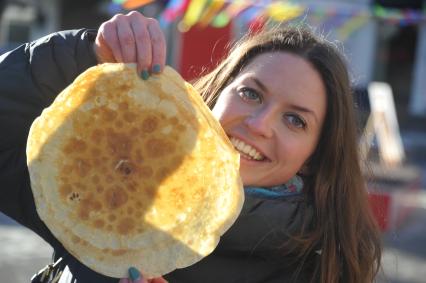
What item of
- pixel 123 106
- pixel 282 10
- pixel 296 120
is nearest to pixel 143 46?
pixel 123 106

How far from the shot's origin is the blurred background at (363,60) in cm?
589

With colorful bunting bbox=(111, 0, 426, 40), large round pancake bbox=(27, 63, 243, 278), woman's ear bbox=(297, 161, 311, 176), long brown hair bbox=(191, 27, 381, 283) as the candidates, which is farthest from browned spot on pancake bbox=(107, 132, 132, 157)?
colorful bunting bbox=(111, 0, 426, 40)

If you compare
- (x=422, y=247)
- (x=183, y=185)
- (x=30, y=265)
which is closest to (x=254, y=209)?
(x=183, y=185)

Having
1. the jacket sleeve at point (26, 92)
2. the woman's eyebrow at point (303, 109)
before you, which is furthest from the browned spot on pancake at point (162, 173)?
the woman's eyebrow at point (303, 109)

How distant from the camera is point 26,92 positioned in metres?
1.85

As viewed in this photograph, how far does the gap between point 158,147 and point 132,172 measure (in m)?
0.09

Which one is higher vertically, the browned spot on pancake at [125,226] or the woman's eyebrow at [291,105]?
the woman's eyebrow at [291,105]

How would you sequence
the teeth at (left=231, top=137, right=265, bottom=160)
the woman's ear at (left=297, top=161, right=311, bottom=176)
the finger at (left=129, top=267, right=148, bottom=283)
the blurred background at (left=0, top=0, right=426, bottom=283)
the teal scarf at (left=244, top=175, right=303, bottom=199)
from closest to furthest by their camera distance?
the finger at (left=129, top=267, right=148, bottom=283), the teeth at (left=231, top=137, right=265, bottom=160), the teal scarf at (left=244, top=175, right=303, bottom=199), the woman's ear at (left=297, top=161, right=311, bottom=176), the blurred background at (left=0, top=0, right=426, bottom=283)

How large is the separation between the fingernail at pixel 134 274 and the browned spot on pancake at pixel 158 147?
29 centimetres

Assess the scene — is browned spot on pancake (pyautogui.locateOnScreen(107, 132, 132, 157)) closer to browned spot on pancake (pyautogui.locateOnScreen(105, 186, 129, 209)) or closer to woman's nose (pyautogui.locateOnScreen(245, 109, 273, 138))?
A: browned spot on pancake (pyautogui.locateOnScreen(105, 186, 129, 209))

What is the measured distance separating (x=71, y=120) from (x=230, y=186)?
419mm

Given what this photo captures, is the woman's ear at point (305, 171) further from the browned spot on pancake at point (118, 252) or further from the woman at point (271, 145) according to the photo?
the browned spot on pancake at point (118, 252)

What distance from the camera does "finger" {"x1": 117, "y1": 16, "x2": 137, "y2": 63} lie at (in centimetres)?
167

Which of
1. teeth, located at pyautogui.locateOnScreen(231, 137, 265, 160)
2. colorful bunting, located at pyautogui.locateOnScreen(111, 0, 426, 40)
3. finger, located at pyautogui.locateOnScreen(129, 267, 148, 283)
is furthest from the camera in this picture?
colorful bunting, located at pyautogui.locateOnScreen(111, 0, 426, 40)
